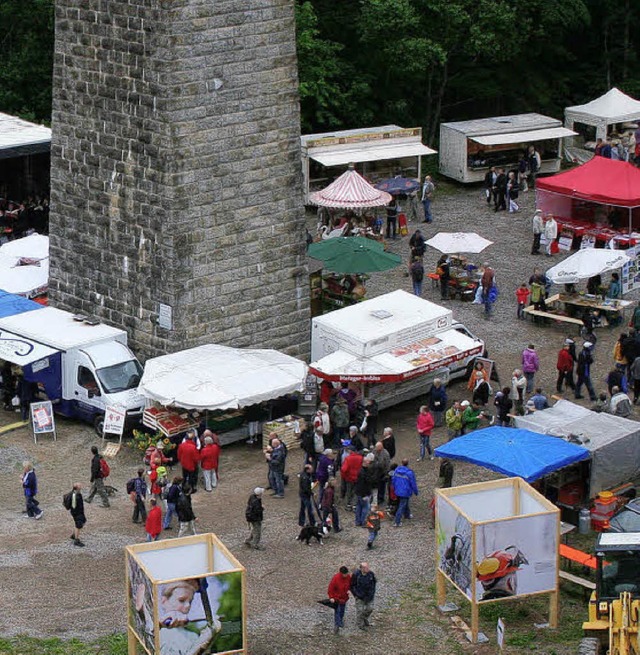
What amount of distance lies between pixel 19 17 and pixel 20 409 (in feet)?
75.1

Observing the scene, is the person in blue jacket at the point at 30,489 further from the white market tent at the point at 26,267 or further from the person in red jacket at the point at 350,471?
the white market tent at the point at 26,267

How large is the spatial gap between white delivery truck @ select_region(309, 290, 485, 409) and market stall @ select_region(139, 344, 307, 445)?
96 cm

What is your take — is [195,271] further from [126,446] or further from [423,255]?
[423,255]

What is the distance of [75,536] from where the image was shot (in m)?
30.6

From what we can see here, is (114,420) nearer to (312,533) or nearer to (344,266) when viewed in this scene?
(312,533)

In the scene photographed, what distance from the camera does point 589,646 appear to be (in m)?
25.8

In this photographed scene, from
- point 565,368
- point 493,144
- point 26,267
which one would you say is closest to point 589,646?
point 565,368

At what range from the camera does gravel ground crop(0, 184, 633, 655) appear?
A: 89.9ft

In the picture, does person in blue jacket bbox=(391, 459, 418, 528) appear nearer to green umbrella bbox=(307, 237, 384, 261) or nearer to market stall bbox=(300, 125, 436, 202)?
green umbrella bbox=(307, 237, 384, 261)

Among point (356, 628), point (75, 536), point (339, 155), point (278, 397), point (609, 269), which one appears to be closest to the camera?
point (356, 628)

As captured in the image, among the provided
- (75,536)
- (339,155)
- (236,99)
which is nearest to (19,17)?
(339,155)

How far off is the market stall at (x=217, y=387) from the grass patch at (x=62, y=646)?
7.63m

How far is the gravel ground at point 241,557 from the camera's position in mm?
27391

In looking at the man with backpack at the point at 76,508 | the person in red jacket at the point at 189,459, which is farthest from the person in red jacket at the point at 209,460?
the man with backpack at the point at 76,508
